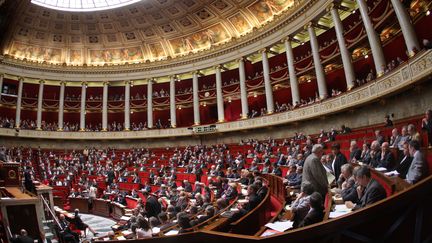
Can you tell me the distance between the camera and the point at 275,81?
68.0 ft

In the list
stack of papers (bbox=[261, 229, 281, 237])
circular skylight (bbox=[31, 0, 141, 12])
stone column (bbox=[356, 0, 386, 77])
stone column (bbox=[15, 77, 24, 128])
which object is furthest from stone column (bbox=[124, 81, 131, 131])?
stack of papers (bbox=[261, 229, 281, 237])

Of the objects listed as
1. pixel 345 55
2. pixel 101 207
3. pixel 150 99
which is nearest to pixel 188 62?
pixel 150 99

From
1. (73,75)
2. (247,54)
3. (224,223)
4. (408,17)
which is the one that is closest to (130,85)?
(73,75)

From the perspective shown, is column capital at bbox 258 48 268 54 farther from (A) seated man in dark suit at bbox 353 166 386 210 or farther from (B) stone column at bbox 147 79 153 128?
(A) seated man in dark suit at bbox 353 166 386 210

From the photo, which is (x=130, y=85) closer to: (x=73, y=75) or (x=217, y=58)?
(x=73, y=75)

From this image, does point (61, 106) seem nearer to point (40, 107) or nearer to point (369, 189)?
point (40, 107)

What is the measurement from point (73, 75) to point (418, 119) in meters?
27.5

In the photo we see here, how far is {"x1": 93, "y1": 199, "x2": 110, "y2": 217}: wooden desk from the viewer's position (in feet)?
42.0

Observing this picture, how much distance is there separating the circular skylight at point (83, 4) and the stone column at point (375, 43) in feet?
59.2

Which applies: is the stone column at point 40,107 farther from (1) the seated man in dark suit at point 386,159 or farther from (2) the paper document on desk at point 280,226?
(2) the paper document on desk at point 280,226

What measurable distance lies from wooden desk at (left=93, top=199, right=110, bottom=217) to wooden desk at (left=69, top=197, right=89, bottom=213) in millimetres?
497

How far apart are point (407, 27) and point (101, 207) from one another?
14456 mm

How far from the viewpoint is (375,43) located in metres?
12.4

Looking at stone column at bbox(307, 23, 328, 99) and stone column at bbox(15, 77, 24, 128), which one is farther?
stone column at bbox(15, 77, 24, 128)
